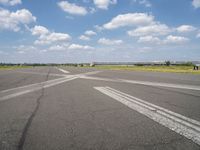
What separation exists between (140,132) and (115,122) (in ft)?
2.77

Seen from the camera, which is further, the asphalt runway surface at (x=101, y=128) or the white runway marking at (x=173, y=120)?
the white runway marking at (x=173, y=120)

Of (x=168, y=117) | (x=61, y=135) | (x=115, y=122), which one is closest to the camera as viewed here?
(x=61, y=135)

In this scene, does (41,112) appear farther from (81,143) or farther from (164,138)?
(164,138)

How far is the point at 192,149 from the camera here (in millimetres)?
3248

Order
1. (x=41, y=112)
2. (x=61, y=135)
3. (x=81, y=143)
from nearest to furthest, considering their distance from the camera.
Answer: (x=81, y=143)
(x=61, y=135)
(x=41, y=112)

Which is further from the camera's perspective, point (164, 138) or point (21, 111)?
point (21, 111)

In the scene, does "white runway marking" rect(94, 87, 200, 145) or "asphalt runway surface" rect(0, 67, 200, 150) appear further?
"white runway marking" rect(94, 87, 200, 145)

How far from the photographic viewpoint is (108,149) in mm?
3301

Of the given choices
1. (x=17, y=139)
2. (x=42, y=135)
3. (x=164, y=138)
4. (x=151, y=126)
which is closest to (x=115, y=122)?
(x=151, y=126)

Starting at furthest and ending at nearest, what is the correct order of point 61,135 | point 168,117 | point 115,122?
point 168,117
point 115,122
point 61,135

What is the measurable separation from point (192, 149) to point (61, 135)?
234 cm

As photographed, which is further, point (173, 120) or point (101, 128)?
point (173, 120)

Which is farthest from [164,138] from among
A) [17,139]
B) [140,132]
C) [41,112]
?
[41,112]

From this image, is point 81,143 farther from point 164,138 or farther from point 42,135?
point 164,138
